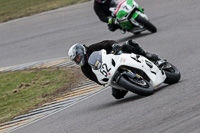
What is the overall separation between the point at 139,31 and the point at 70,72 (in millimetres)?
3197

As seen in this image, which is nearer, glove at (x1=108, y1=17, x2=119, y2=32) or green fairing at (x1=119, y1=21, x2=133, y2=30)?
green fairing at (x1=119, y1=21, x2=133, y2=30)

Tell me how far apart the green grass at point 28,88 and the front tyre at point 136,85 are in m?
3.21

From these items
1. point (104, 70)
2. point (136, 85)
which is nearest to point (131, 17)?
point (104, 70)

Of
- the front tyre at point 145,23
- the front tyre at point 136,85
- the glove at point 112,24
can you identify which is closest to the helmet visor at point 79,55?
the front tyre at point 136,85

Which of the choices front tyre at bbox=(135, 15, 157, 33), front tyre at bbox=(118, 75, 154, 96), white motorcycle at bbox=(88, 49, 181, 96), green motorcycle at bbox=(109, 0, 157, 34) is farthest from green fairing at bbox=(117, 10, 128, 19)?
front tyre at bbox=(118, 75, 154, 96)

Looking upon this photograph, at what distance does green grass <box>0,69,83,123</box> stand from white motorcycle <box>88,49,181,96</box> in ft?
9.15

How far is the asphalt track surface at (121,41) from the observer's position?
726 cm

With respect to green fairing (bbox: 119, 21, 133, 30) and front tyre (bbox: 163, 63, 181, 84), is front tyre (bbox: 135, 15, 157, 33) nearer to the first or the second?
green fairing (bbox: 119, 21, 133, 30)

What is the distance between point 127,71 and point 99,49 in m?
1.07

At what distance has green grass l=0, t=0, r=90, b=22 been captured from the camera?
77.6ft

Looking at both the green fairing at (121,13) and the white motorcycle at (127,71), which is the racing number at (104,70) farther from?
the green fairing at (121,13)

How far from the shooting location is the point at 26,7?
2480cm

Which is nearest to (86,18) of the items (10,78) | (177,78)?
(10,78)

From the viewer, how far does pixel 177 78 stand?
372 inches
